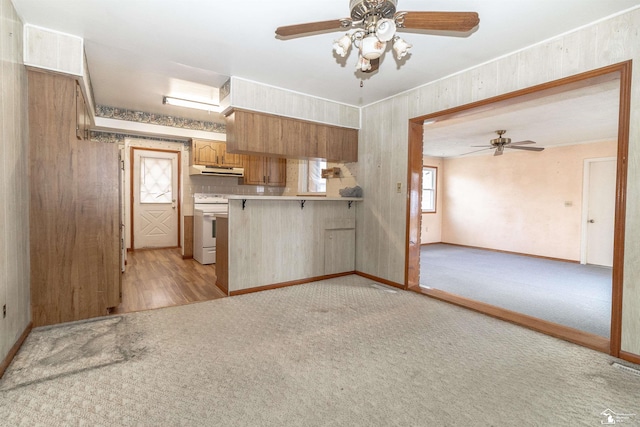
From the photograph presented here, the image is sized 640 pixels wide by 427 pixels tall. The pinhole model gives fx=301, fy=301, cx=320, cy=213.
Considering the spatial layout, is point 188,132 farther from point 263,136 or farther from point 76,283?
point 76,283

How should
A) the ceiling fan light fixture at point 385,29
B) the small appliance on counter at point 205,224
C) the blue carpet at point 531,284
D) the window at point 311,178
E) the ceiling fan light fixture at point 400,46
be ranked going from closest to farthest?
1. the ceiling fan light fixture at point 385,29
2. the ceiling fan light fixture at point 400,46
3. the blue carpet at point 531,284
4. the small appliance on counter at point 205,224
5. the window at point 311,178

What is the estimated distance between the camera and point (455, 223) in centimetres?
852

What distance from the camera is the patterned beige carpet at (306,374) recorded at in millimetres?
1590

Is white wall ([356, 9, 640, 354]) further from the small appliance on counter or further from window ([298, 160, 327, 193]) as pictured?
the small appliance on counter

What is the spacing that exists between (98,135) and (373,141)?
196 inches

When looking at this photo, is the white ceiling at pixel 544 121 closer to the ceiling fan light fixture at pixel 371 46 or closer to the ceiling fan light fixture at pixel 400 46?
the ceiling fan light fixture at pixel 400 46

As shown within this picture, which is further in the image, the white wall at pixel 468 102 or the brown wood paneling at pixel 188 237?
the brown wood paneling at pixel 188 237

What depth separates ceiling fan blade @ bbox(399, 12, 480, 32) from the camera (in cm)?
154

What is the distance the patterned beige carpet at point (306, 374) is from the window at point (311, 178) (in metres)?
3.87

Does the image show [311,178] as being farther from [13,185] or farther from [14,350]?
[14,350]

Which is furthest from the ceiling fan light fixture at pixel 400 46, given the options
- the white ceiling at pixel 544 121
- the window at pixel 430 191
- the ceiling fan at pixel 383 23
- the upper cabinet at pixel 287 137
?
the window at pixel 430 191

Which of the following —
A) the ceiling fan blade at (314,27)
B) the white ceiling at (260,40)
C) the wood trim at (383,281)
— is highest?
the white ceiling at (260,40)

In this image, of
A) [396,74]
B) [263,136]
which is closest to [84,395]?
[263,136]

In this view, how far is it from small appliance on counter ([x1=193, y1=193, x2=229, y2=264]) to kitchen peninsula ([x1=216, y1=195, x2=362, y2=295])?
1.39 m
